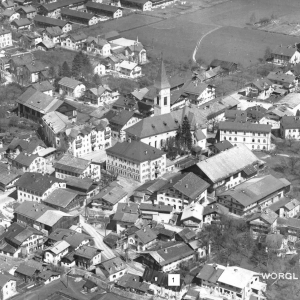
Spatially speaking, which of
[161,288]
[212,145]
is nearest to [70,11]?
[212,145]

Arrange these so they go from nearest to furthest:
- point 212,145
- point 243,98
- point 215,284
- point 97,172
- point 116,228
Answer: point 215,284
point 116,228
point 97,172
point 212,145
point 243,98

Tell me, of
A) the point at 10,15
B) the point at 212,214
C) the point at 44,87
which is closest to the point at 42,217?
the point at 212,214

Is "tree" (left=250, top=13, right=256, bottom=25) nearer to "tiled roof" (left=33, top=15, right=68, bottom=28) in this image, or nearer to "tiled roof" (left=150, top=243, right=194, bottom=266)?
"tiled roof" (left=33, top=15, right=68, bottom=28)

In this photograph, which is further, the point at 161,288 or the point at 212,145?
the point at 212,145

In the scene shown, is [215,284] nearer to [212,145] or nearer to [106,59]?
[212,145]

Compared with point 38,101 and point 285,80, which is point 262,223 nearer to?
point 38,101

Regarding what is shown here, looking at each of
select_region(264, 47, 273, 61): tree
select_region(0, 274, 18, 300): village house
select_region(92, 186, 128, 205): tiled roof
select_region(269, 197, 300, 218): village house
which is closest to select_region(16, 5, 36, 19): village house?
select_region(264, 47, 273, 61): tree

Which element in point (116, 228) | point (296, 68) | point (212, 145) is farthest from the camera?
point (296, 68)
